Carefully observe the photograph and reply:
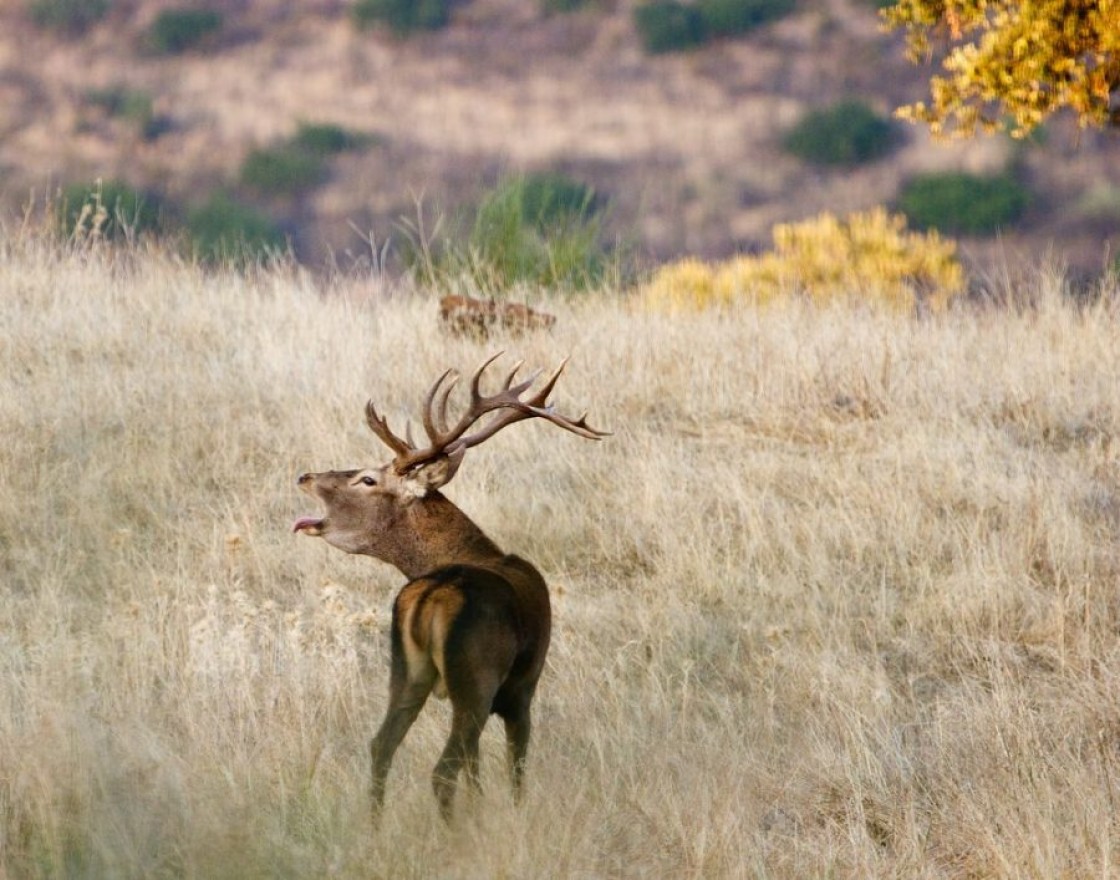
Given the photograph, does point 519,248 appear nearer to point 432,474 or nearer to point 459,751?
point 432,474

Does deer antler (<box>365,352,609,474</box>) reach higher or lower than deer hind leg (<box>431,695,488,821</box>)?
higher

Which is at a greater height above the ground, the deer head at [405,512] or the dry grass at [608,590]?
the deer head at [405,512]

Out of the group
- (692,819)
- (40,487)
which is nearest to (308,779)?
(692,819)

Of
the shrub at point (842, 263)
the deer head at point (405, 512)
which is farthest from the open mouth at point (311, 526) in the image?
the shrub at point (842, 263)

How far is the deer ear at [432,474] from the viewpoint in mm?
4520

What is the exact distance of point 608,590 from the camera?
7.41 metres

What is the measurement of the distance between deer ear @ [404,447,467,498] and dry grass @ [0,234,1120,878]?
887 millimetres

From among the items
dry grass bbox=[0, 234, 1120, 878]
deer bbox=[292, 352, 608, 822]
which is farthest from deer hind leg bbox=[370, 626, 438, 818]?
dry grass bbox=[0, 234, 1120, 878]

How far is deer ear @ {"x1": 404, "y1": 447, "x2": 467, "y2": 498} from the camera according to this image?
14.8 ft

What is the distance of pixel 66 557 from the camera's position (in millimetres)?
7480

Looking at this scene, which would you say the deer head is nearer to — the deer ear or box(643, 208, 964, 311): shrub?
the deer ear

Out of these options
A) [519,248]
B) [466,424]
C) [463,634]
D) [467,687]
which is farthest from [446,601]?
[519,248]

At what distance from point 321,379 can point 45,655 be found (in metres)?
4.22

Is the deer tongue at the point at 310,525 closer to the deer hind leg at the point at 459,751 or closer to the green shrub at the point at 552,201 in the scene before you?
the deer hind leg at the point at 459,751
